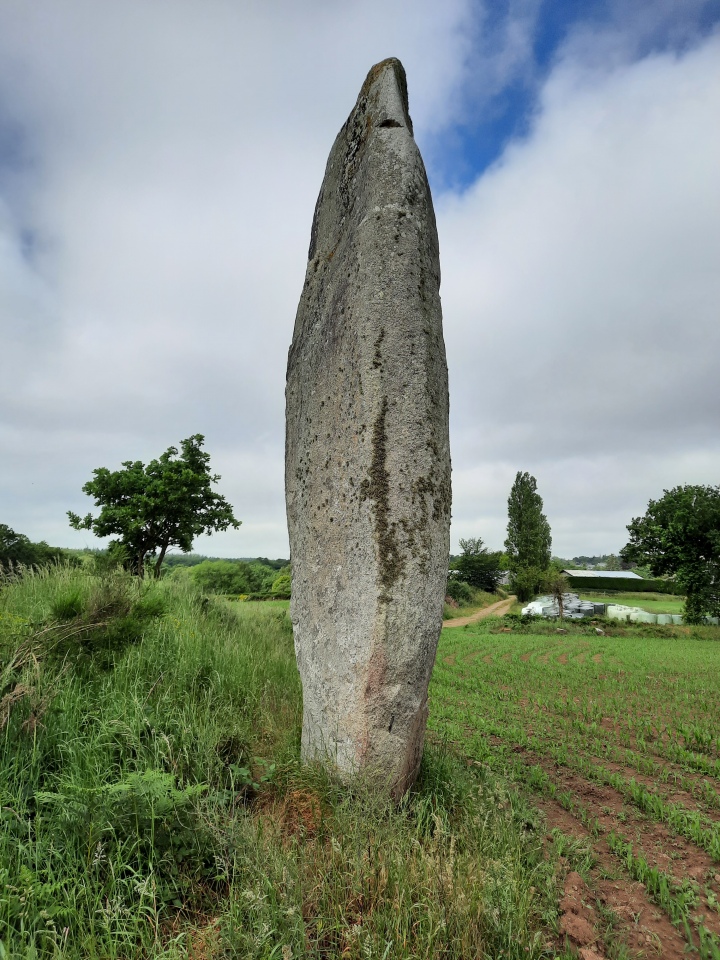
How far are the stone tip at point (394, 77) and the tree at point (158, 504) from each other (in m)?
21.8

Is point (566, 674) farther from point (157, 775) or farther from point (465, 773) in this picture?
point (157, 775)

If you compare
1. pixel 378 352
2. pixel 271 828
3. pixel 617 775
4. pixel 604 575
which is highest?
pixel 378 352

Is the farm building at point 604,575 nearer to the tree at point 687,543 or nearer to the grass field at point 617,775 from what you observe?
the tree at point 687,543

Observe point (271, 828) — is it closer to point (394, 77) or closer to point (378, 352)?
point (378, 352)

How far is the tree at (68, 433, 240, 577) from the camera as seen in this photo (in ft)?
79.8

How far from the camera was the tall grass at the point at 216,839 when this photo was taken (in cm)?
210


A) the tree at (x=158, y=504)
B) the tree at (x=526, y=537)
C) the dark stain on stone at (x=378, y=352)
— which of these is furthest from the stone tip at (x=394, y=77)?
the tree at (x=526, y=537)

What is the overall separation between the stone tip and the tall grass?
223 inches

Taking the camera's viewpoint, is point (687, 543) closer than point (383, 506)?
No

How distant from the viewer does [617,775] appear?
4.92 meters

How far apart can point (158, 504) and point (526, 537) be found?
31700 mm

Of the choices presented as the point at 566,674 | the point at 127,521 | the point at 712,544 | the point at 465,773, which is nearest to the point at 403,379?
the point at 465,773

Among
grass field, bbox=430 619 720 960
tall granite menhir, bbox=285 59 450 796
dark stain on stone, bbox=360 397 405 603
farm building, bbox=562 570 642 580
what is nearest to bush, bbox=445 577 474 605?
farm building, bbox=562 570 642 580

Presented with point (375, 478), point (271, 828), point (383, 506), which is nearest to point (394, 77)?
point (375, 478)
